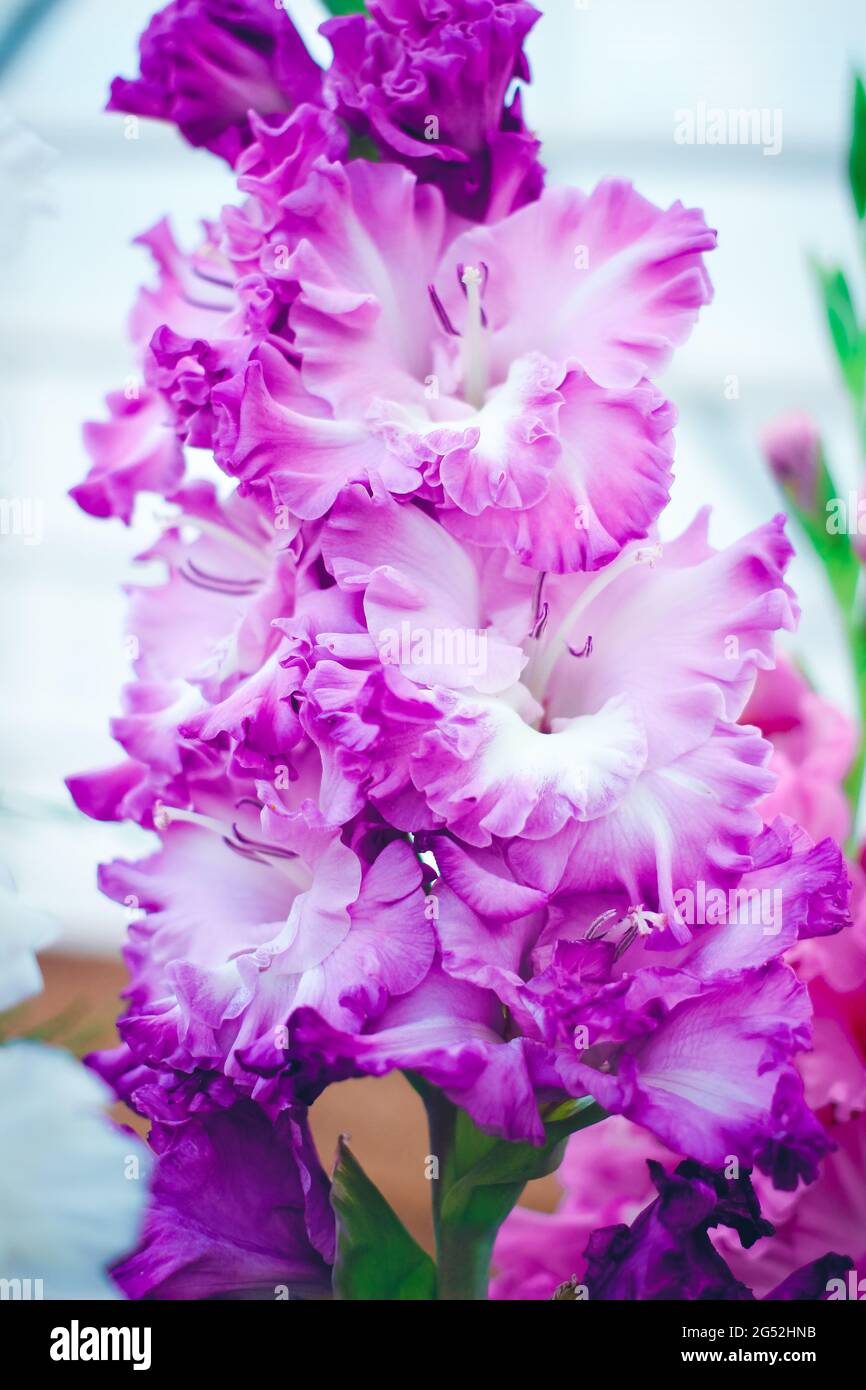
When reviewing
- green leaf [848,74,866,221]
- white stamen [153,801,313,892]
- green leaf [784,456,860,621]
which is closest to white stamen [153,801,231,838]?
white stamen [153,801,313,892]

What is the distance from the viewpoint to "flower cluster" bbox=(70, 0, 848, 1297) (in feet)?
1.68

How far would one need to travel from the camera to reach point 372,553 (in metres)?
0.53

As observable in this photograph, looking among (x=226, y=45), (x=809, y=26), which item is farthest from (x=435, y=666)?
(x=809, y=26)

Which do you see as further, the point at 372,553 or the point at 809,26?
the point at 809,26

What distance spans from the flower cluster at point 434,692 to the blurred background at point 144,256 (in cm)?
10

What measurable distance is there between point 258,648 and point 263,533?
0.07 metres

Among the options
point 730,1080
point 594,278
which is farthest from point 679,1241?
point 594,278

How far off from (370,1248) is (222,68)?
1.79 feet

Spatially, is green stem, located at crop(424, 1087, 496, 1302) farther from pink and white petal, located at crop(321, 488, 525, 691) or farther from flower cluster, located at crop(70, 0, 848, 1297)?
pink and white petal, located at crop(321, 488, 525, 691)

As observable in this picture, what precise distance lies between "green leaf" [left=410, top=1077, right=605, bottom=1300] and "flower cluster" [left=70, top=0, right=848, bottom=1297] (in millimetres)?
27

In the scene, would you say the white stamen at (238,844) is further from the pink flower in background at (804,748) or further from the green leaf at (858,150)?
the green leaf at (858,150)

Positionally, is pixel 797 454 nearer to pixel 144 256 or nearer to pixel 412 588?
pixel 412 588

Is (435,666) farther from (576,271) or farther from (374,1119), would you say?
(374,1119)

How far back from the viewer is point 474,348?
58 cm
